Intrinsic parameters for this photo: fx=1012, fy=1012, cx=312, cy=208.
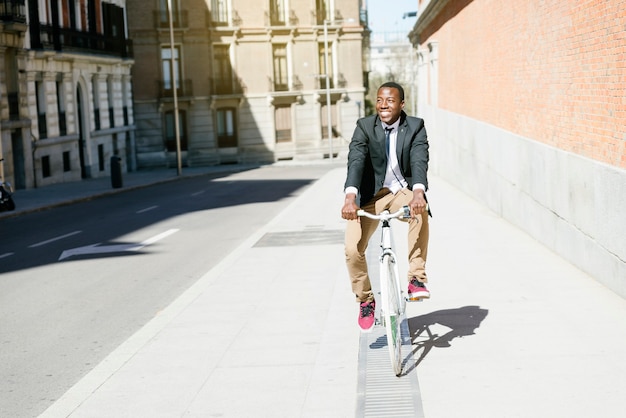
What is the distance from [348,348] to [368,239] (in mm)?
970

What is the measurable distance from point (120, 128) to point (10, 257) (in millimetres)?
38918

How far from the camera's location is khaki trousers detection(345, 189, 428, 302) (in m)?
7.20

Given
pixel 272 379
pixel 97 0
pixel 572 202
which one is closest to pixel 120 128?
pixel 97 0

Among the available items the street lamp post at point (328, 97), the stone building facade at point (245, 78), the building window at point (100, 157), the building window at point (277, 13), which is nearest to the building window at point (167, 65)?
the stone building facade at point (245, 78)

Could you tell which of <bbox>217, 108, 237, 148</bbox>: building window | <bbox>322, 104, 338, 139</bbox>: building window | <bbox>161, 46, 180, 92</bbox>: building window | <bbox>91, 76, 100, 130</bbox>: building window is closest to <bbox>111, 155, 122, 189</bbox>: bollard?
<bbox>91, 76, 100, 130</bbox>: building window

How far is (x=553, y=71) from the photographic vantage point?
13.2 meters

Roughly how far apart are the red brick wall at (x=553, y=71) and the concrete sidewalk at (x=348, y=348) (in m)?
1.60

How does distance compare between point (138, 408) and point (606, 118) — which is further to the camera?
point (606, 118)

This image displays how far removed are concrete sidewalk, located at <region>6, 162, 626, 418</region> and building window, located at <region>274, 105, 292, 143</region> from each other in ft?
177

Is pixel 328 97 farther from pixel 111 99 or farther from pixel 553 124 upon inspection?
pixel 553 124

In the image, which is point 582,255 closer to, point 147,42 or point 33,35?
point 33,35

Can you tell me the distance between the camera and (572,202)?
11266mm

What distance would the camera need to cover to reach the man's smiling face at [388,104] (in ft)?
23.2

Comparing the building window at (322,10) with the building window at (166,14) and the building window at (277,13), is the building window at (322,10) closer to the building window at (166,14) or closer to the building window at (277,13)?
the building window at (277,13)
